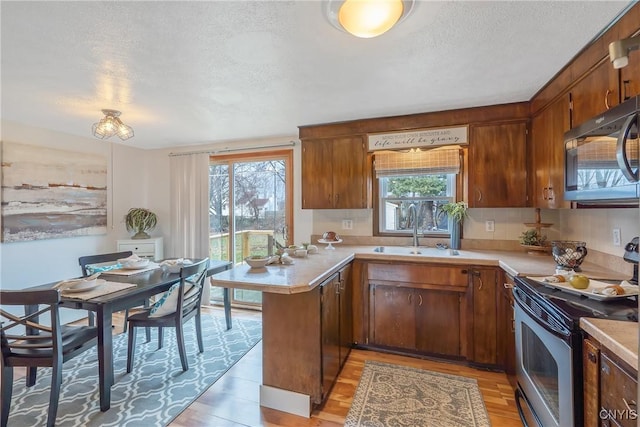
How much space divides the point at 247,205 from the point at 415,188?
2241 millimetres

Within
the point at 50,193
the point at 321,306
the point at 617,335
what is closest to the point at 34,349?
the point at 321,306

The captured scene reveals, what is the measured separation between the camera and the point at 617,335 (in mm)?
995

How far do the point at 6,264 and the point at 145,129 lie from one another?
6.27 feet

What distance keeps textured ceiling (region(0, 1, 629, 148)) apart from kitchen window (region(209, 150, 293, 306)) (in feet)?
3.62

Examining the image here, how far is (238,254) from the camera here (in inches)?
160

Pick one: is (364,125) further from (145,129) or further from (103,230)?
(103,230)

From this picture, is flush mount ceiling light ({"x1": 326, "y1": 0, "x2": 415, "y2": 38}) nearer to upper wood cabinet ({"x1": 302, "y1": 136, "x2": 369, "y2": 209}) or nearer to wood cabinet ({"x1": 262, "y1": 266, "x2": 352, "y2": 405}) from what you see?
wood cabinet ({"x1": 262, "y1": 266, "x2": 352, "y2": 405})

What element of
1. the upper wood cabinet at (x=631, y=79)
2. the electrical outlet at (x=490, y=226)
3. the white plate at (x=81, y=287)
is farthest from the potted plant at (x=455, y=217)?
the white plate at (x=81, y=287)

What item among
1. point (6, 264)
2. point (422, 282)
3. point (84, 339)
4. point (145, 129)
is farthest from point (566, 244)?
point (6, 264)

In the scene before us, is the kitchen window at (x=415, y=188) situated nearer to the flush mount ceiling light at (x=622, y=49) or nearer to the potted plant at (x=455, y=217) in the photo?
the potted plant at (x=455, y=217)

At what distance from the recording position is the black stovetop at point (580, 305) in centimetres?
117

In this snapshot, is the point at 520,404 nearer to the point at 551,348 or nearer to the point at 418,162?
the point at 551,348

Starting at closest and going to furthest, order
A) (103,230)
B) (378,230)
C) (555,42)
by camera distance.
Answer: (555,42)
(378,230)
(103,230)

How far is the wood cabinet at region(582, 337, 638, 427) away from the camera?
92 cm
